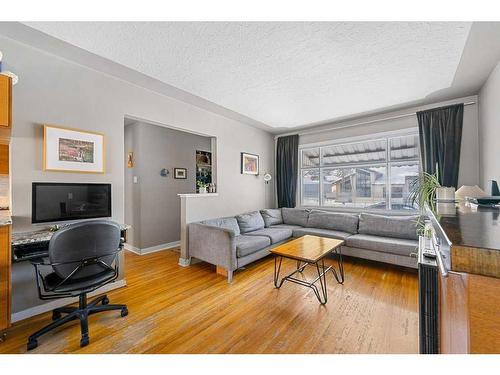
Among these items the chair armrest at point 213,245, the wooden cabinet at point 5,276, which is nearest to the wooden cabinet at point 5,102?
the wooden cabinet at point 5,276

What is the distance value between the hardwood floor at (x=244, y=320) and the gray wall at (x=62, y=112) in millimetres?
801

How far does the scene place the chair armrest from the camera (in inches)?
107

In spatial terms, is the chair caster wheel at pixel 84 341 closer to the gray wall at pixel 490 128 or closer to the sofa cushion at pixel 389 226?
the sofa cushion at pixel 389 226

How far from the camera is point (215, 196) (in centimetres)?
376

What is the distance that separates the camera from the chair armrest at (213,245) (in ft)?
8.93

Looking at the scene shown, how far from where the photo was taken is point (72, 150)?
2.22 m

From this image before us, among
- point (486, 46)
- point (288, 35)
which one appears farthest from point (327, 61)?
point (486, 46)

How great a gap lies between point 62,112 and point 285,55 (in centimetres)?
232

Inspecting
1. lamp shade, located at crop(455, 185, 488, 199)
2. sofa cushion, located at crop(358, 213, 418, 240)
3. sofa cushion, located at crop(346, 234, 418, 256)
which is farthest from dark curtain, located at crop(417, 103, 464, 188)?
lamp shade, located at crop(455, 185, 488, 199)

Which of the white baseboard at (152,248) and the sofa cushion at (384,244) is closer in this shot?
the sofa cushion at (384,244)

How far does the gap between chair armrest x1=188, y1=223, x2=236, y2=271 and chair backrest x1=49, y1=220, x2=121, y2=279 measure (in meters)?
1.24

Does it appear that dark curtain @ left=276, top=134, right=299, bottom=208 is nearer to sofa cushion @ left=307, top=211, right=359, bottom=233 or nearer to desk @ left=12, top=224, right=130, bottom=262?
sofa cushion @ left=307, top=211, right=359, bottom=233

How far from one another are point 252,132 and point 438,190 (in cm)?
335
